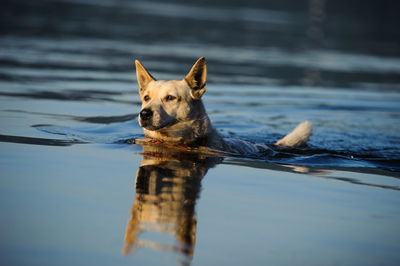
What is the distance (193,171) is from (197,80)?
1.59 metres

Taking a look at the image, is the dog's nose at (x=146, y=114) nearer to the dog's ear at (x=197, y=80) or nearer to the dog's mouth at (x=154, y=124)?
the dog's mouth at (x=154, y=124)

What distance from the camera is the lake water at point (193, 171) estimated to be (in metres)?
3.89

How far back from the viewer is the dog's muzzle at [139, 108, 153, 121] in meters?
6.42

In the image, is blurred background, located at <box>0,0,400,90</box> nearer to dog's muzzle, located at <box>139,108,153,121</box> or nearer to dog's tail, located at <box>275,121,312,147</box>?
dog's tail, located at <box>275,121,312,147</box>

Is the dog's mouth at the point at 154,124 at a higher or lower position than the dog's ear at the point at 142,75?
lower

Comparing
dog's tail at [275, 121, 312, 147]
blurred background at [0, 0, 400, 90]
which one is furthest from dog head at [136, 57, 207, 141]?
blurred background at [0, 0, 400, 90]

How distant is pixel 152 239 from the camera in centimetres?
384

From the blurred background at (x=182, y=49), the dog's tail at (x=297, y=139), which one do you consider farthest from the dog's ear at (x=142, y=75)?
the blurred background at (x=182, y=49)

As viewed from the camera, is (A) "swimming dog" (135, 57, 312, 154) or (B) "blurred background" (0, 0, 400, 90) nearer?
(A) "swimming dog" (135, 57, 312, 154)

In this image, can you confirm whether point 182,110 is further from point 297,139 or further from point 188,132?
point 297,139

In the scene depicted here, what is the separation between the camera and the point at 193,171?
5797mm

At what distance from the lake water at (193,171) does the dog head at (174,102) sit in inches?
11.5

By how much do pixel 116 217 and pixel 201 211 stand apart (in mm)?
642

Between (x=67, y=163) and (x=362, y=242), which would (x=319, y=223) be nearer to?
(x=362, y=242)
